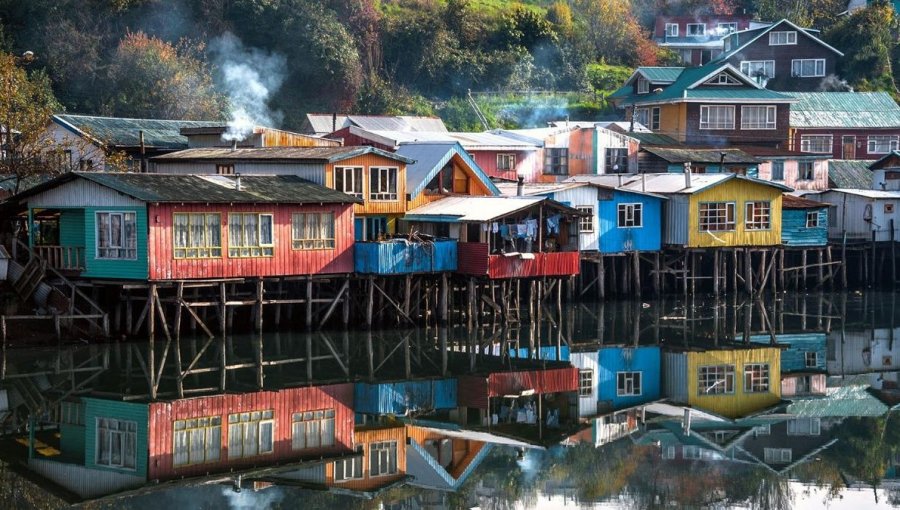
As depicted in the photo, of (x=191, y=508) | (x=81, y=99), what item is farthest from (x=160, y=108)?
(x=191, y=508)

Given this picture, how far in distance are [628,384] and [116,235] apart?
48.3 ft

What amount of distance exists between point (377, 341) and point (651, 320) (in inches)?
438

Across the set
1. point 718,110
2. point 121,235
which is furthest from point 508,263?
point 718,110

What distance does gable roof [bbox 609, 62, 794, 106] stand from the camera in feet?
234

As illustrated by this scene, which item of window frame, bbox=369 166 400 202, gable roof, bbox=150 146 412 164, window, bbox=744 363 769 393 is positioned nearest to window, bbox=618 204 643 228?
gable roof, bbox=150 146 412 164

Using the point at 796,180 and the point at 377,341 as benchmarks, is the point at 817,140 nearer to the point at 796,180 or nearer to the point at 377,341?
the point at 796,180

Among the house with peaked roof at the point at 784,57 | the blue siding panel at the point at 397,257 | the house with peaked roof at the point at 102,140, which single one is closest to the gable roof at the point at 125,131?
the house with peaked roof at the point at 102,140

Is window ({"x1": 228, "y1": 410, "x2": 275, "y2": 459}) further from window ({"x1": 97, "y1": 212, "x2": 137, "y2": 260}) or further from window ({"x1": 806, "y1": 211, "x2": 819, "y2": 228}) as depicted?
window ({"x1": 806, "y1": 211, "x2": 819, "y2": 228})

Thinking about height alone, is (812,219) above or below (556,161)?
below

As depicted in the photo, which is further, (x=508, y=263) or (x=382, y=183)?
(x=382, y=183)

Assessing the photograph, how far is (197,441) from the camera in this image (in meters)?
30.5

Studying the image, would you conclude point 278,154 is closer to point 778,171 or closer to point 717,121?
point 778,171

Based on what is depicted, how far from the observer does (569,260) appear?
4816 cm

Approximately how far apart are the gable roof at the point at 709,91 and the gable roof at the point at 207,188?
29515 millimetres
